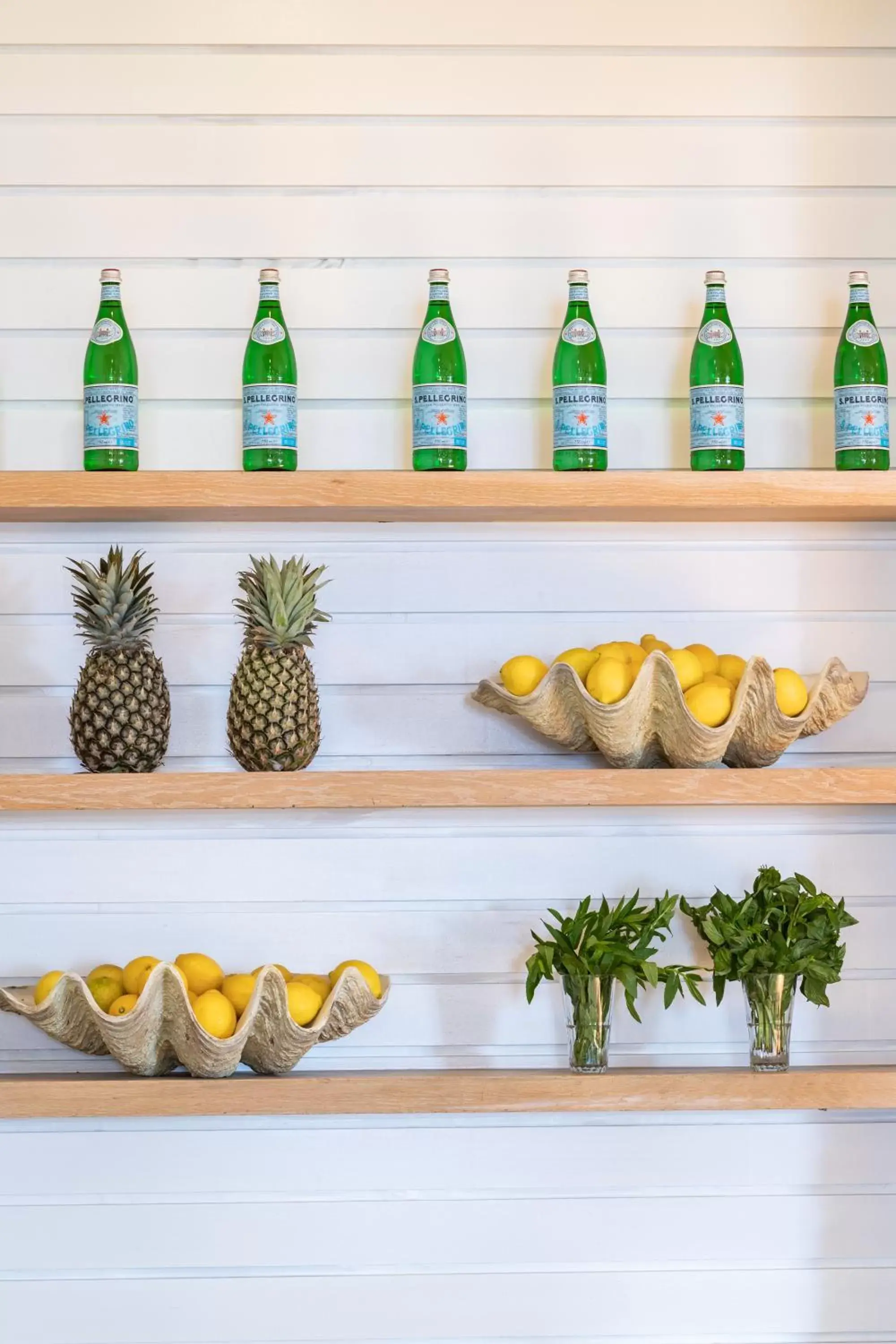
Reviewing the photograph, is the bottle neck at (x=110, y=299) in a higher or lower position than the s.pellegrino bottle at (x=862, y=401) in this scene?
higher

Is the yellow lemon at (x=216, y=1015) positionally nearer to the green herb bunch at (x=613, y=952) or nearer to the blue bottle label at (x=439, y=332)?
the green herb bunch at (x=613, y=952)

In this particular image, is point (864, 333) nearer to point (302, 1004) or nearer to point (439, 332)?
point (439, 332)

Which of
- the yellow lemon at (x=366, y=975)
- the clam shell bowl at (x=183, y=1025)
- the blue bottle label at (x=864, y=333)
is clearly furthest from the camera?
the blue bottle label at (x=864, y=333)

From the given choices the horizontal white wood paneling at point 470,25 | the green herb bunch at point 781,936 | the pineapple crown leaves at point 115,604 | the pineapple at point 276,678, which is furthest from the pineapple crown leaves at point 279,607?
the horizontal white wood paneling at point 470,25

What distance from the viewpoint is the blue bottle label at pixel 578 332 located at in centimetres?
153

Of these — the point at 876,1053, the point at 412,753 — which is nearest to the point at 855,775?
the point at 876,1053

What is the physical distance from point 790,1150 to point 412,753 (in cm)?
62

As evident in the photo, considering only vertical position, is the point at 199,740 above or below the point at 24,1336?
above

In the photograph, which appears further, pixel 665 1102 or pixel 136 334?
pixel 136 334

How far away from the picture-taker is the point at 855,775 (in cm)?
140

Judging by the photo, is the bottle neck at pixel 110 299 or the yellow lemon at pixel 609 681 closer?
the yellow lemon at pixel 609 681

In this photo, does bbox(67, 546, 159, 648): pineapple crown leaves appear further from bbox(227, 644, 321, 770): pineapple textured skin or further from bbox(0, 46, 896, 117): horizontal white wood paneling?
bbox(0, 46, 896, 117): horizontal white wood paneling

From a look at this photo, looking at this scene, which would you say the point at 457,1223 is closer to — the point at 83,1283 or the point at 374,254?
the point at 83,1283

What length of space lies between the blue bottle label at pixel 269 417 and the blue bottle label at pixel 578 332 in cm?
33
